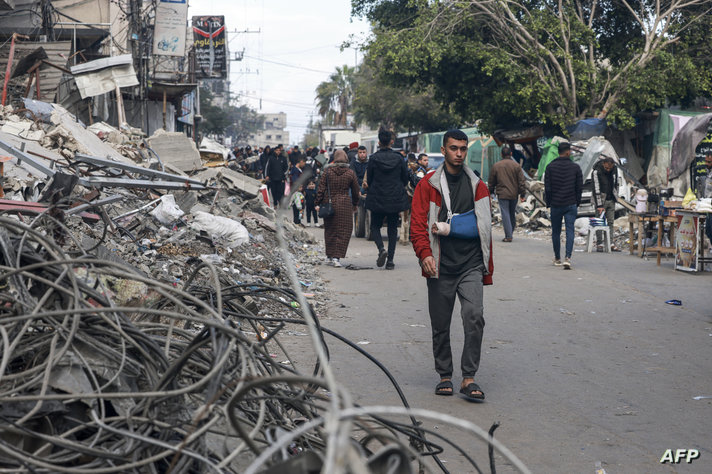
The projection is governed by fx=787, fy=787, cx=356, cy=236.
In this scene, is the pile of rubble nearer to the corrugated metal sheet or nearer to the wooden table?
the wooden table

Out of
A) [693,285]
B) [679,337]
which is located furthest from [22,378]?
[693,285]

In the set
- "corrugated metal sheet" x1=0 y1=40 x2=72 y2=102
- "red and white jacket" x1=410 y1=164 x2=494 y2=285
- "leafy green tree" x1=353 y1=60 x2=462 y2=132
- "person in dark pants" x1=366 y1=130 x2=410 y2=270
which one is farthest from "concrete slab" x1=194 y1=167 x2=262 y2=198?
"leafy green tree" x1=353 y1=60 x2=462 y2=132

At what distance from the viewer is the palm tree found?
276 feet

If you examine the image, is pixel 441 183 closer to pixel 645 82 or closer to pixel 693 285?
pixel 693 285

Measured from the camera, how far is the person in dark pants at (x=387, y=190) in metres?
12.7

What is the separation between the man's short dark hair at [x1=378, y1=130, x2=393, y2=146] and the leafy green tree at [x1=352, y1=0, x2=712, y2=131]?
1305 centimetres

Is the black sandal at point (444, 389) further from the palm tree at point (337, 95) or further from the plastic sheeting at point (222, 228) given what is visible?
the palm tree at point (337, 95)

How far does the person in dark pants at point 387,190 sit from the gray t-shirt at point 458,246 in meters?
6.61

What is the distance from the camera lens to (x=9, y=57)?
18766mm

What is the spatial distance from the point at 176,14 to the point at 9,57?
11.3 meters

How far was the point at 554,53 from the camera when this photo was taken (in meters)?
25.5

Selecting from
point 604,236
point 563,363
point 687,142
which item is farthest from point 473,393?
point 687,142

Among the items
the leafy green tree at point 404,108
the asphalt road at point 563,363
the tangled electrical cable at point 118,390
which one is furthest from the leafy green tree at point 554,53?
the tangled electrical cable at point 118,390

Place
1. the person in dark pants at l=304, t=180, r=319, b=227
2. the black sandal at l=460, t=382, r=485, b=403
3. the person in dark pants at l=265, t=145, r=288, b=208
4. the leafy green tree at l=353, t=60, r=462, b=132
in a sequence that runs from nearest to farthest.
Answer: the black sandal at l=460, t=382, r=485, b=403 < the person in dark pants at l=304, t=180, r=319, b=227 < the person in dark pants at l=265, t=145, r=288, b=208 < the leafy green tree at l=353, t=60, r=462, b=132
